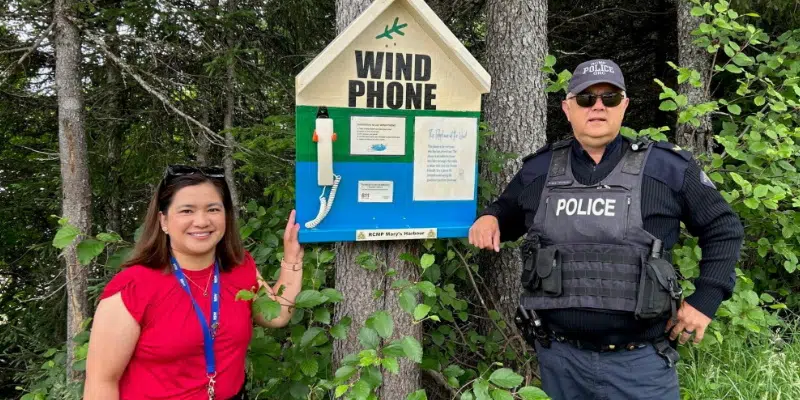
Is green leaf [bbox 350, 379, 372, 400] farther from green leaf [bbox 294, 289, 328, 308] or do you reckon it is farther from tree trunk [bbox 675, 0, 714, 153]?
tree trunk [bbox 675, 0, 714, 153]

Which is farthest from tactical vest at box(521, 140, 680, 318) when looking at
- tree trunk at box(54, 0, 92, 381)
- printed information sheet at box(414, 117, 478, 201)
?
tree trunk at box(54, 0, 92, 381)

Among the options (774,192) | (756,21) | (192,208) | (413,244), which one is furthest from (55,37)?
(756,21)

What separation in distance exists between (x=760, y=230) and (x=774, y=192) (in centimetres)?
96

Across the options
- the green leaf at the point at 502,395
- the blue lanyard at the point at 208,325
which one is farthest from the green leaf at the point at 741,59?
the blue lanyard at the point at 208,325

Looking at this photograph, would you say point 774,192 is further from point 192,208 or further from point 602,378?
point 192,208

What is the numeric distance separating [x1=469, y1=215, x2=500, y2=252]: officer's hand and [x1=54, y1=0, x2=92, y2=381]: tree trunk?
3469mm

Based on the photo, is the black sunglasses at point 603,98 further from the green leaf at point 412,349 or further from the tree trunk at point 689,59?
the tree trunk at point 689,59

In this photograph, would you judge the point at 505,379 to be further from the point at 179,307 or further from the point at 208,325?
the point at 179,307

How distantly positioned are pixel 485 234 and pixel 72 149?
3.82 m

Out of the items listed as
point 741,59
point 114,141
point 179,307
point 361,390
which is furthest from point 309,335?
point 114,141

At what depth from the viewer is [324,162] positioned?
6.97 feet

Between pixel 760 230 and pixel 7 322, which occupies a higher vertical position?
pixel 760 230

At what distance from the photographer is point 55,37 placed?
4.22m

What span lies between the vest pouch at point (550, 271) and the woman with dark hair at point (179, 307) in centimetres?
108
